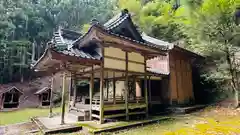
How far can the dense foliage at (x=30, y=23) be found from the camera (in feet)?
77.6

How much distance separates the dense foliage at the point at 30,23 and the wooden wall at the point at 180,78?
20817 millimetres

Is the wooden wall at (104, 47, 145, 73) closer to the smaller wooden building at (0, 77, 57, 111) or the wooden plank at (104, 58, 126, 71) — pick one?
the wooden plank at (104, 58, 126, 71)

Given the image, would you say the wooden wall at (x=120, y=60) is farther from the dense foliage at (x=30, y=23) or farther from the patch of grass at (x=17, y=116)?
the dense foliage at (x=30, y=23)

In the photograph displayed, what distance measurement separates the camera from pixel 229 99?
41.7 feet

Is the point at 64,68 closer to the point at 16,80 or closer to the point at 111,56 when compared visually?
the point at 111,56

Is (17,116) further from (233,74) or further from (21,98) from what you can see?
(233,74)

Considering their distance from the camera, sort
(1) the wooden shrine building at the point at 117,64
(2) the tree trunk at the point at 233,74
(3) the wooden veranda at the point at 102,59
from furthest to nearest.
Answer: (2) the tree trunk at the point at 233,74 → (1) the wooden shrine building at the point at 117,64 → (3) the wooden veranda at the point at 102,59

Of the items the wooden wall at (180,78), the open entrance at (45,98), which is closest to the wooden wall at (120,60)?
the wooden wall at (180,78)

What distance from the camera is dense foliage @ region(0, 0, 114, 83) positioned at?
23.6 metres

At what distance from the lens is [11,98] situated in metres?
17.8

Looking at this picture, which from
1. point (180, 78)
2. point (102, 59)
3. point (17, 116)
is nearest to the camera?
point (102, 59)

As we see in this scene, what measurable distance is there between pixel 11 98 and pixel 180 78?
16873mm

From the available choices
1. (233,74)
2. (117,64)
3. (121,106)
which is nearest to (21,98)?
(121,106)

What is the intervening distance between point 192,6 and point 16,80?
24896mm
